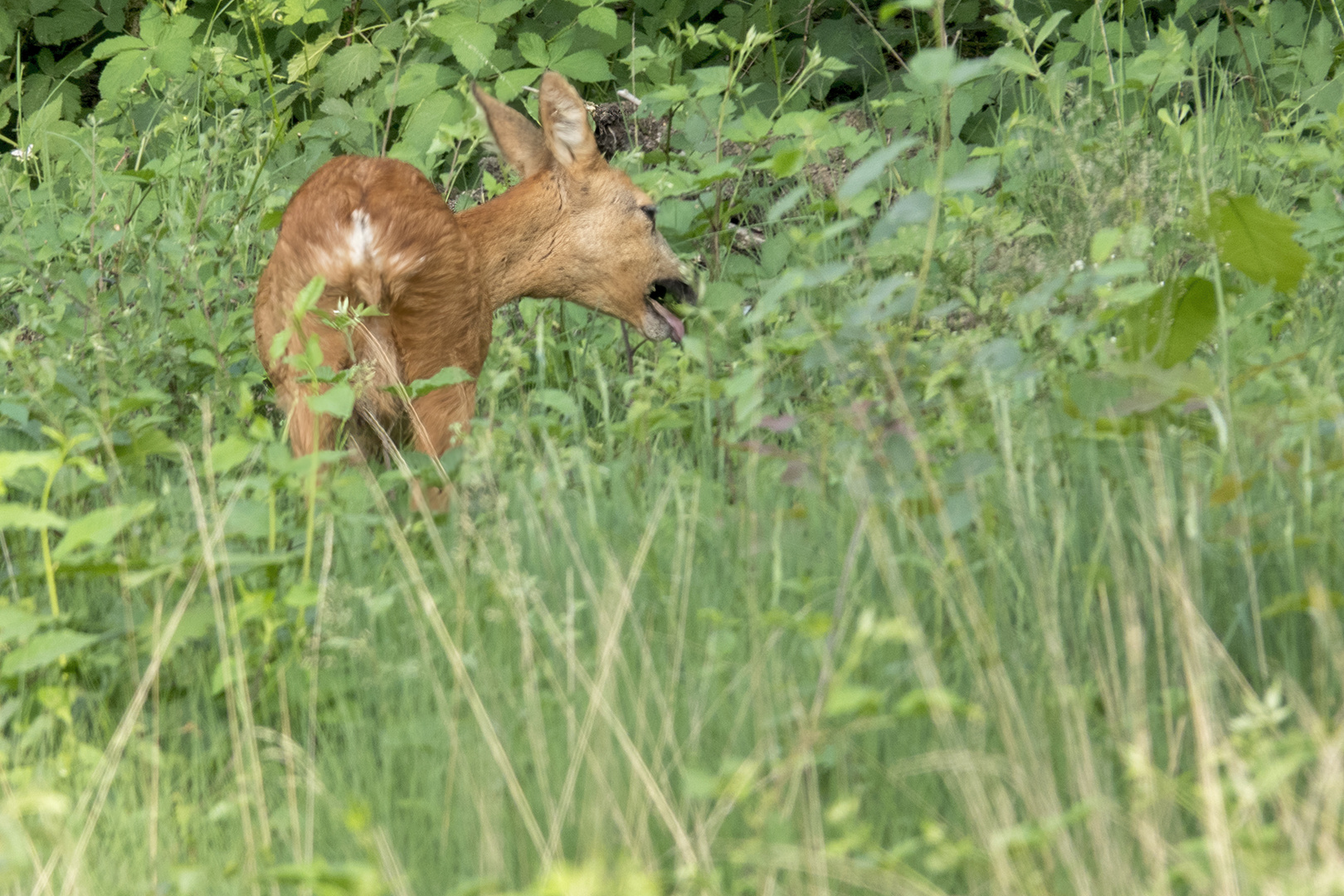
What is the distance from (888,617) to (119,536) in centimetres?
175

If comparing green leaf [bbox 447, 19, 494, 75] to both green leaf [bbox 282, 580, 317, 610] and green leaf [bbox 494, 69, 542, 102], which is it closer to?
green leaf [bbox 494, 69, 542, 102]

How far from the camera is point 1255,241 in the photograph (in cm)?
337

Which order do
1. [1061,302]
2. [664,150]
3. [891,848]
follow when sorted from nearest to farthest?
[891,848] < [1061,302] < [664,150]

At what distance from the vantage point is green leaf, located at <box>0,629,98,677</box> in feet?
9.13

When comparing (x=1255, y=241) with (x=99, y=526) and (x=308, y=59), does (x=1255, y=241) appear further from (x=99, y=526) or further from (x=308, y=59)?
(x=308, y=59)

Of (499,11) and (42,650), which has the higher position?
(499,11)

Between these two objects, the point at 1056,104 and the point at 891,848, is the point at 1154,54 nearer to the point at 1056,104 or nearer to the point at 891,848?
the point at 1056,104

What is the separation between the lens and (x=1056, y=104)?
5203 millimetres

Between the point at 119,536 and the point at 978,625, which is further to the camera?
the point at 119,536

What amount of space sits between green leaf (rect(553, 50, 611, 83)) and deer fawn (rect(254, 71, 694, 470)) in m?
0.78

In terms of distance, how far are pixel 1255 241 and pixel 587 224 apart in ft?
9.29

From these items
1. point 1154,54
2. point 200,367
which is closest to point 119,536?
point 200,367

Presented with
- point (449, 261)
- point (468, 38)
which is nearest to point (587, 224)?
point (449, 261)

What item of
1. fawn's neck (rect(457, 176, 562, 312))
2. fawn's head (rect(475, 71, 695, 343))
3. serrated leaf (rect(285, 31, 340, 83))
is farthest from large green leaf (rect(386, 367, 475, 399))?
serrated leaf (rect(285, 31, 340, 83))
